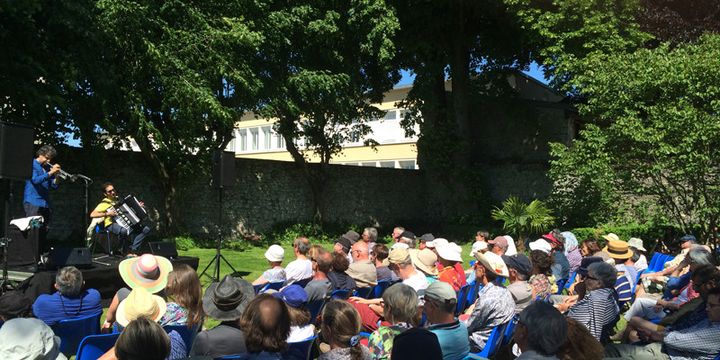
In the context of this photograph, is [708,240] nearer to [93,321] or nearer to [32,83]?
[93,321]

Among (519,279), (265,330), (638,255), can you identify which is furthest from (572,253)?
(265,330)

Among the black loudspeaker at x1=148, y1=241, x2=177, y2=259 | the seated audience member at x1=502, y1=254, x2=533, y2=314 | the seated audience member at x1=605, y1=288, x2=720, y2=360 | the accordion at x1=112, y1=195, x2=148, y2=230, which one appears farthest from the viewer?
the accordion at x1=112, y1=195, x2=148, y2=230

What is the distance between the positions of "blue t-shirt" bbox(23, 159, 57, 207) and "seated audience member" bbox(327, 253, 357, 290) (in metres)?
4.71

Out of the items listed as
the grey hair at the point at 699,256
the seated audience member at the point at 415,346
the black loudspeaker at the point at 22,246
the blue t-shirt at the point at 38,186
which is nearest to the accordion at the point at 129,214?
the blue t-shirt at the point at 38,186

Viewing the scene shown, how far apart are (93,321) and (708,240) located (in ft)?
40.3

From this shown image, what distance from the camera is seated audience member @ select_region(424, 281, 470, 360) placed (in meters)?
3.73

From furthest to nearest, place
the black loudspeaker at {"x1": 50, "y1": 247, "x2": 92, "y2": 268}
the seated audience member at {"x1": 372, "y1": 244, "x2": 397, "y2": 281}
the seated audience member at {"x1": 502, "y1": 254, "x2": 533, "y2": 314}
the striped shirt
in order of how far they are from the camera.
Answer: the black loudspeaker at {"x1": 50, "y1": 247, "x2": 92, "y2": 268} < the seated audience member at {"x1": 372, "y1": 244, "x2": 397, "y2": 281} < the seated audience member at {"x1": 502, "y1": 254, "x2": 533, "y2": 314} < the striped shirt

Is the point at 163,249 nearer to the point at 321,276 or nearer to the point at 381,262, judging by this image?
the point at 381,262

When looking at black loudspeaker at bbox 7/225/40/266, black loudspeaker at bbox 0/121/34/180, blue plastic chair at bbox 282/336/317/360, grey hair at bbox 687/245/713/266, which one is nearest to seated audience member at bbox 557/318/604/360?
blue plastic chair at bbox 282/336/317/360

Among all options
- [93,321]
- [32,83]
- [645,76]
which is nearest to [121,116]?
[32,83]

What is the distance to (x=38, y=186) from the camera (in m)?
8.66

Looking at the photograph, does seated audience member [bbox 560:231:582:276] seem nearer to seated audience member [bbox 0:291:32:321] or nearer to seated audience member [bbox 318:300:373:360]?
seated audience member [bbox 318:300:373:360]

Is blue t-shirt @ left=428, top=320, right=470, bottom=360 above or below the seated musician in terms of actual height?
below

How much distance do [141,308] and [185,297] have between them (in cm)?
37
